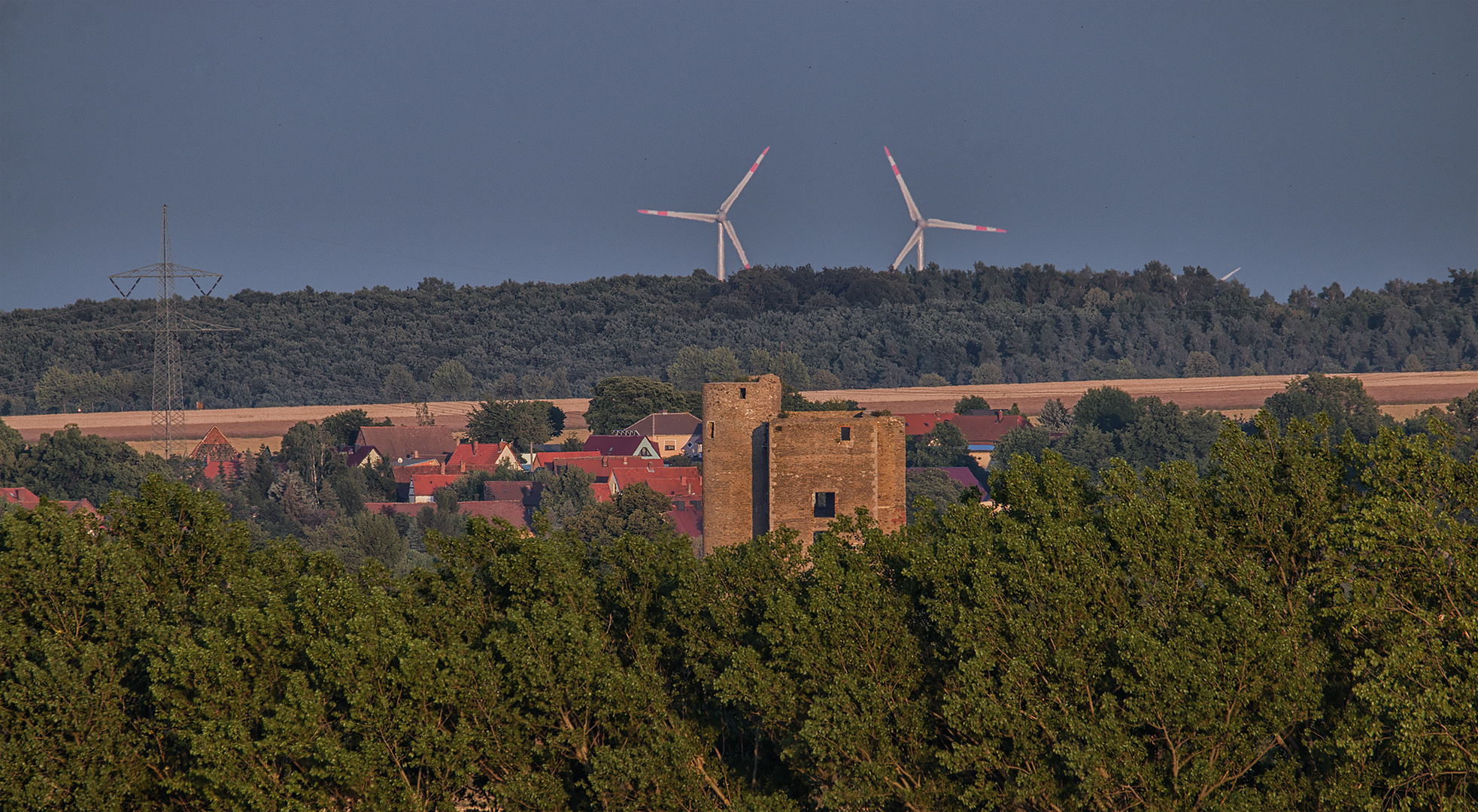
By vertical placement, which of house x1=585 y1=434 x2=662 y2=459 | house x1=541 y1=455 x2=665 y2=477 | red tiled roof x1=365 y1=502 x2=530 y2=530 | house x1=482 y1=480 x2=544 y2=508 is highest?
house x1=585 y1=434 x2=662 y2=459

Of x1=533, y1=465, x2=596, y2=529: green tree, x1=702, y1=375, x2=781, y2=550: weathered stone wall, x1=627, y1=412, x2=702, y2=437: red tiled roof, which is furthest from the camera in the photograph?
x1=627, y1=412, x2=702, y2=437: red tiled roof

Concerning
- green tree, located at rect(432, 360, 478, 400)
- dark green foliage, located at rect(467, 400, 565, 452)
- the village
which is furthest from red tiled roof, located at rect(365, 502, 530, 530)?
green tree, located at rect(432, 360, 478, 400)

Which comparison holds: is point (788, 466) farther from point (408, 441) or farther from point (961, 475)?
point (408, 441)

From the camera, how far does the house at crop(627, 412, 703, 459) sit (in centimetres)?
9112

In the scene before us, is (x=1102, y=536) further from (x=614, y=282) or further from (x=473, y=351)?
(x=614, y=282)

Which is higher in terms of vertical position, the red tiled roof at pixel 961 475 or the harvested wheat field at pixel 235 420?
the harvested wheat field at pixel 235 420

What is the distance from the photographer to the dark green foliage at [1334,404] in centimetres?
8544

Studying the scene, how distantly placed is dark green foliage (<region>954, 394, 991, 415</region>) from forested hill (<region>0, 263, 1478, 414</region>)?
91.8 feet

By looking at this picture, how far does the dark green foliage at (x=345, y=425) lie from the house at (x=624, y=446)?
1876cm

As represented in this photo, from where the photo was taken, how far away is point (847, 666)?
17422 millimetres

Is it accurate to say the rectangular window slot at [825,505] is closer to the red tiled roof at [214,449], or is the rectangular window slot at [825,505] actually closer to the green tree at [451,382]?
the red tiled roof at [214,449]

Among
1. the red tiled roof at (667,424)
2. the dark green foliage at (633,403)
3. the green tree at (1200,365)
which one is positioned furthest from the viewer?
the green tree at (1200,365)

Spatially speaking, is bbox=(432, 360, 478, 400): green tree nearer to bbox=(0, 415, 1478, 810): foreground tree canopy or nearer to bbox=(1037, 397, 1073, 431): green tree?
bbox=(1037, 397, 1073, 431): green tree

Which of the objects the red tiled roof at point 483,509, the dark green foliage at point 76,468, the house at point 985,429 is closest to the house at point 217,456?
the dark green foliage at point 76,468
